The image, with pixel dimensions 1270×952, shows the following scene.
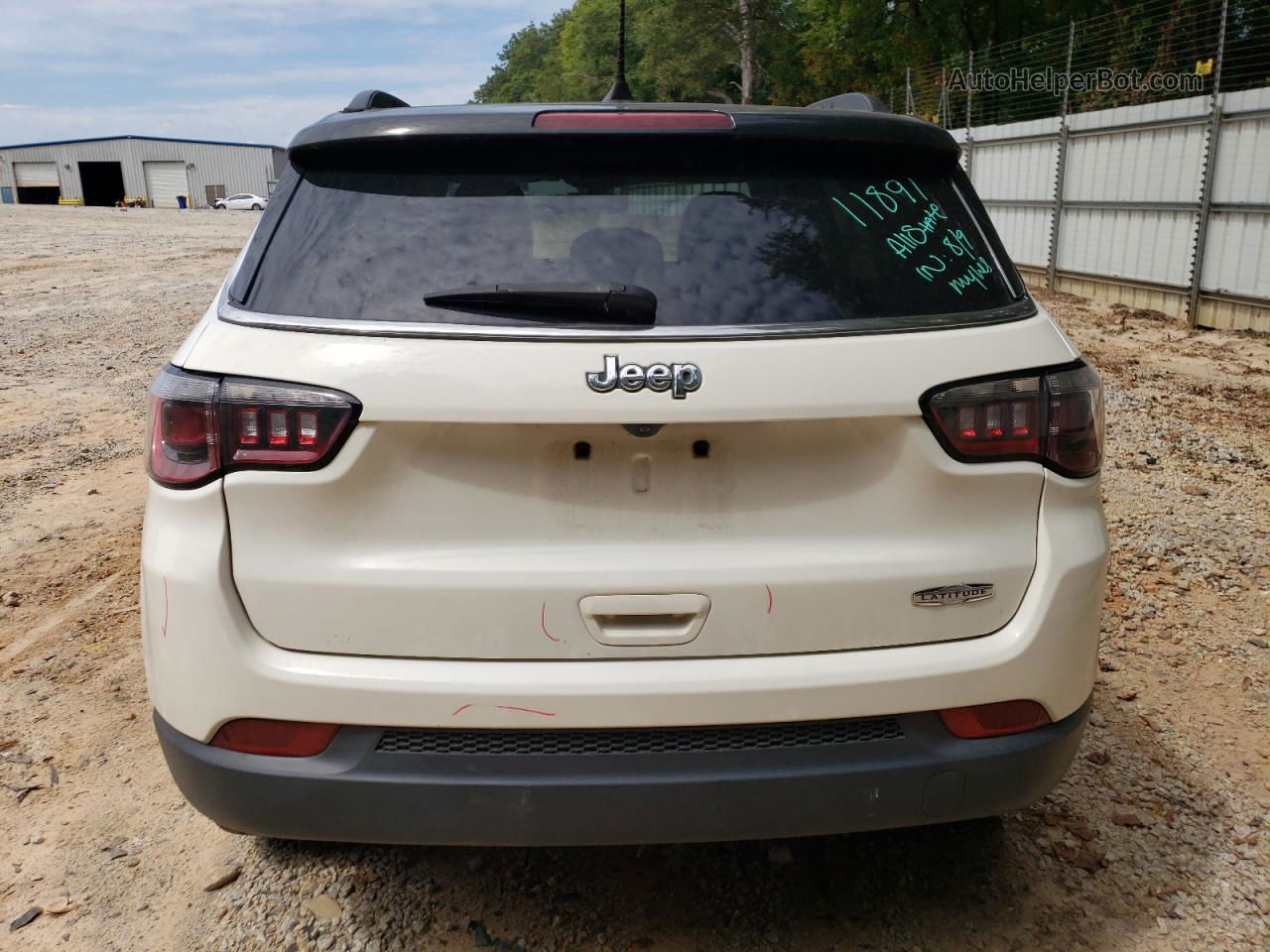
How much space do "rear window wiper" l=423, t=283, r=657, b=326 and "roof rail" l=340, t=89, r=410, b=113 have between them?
→ 2.56ft

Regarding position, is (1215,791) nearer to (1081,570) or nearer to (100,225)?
(1081,570)

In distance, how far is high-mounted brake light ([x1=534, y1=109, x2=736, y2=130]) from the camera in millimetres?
2057

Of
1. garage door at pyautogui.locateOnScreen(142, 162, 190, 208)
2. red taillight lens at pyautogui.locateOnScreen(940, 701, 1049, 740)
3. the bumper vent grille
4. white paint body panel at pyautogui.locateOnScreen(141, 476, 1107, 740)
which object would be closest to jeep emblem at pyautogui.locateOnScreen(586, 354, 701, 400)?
white paint body panel at pyautogui.locateOnScreen(141, 476, 1107, 740)

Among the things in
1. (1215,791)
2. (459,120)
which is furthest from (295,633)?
(1215,791)

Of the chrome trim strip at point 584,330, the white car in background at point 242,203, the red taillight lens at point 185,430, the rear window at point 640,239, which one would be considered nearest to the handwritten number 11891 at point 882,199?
the rear window at point 640,239

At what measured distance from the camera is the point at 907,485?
197cm

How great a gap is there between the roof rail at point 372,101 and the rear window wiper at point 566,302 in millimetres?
781

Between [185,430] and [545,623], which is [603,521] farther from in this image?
[185,430]

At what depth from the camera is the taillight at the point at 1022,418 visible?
196cm

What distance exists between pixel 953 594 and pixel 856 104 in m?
1.19

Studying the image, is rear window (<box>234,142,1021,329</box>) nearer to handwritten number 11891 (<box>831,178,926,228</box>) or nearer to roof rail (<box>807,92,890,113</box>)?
handwritten number 11891 (<box>831,178,926,228</box>)

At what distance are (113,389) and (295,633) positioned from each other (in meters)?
8.30

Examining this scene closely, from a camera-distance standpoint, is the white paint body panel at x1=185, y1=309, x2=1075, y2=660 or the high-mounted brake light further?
the high-mounted brake light

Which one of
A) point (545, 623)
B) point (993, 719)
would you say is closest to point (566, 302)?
point (545, 623)
